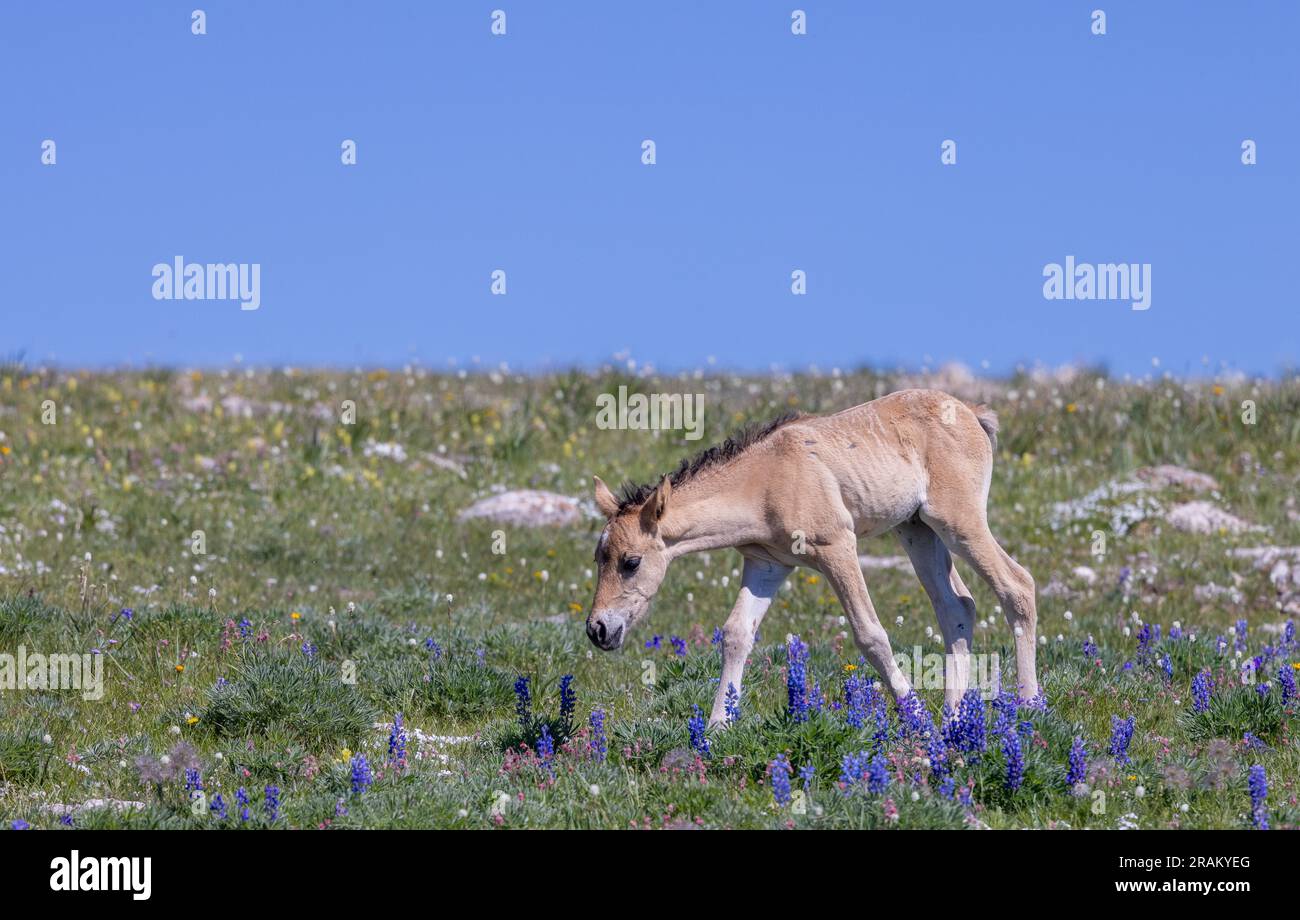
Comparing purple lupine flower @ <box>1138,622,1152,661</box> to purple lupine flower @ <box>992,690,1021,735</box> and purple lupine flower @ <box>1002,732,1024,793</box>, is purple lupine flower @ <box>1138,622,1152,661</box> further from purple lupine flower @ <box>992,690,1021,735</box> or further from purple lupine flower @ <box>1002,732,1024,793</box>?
purple lupine flower @ <box>1002,732,1024,793</box>

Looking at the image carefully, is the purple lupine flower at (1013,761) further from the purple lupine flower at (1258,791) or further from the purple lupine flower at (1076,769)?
the purple lupine flower at (1258,791)

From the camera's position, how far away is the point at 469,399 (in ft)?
79.8

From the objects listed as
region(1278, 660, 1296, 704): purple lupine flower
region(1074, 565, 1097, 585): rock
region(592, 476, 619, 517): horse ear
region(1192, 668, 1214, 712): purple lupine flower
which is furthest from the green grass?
region(592, 476, 619, 517): horse ear

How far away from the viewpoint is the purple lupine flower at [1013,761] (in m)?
7.37

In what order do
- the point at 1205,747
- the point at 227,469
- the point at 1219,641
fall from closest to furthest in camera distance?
the point at 1205,747 → the point at 1219,641 → the point at 227,469

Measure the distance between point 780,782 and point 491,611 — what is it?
7735 mm

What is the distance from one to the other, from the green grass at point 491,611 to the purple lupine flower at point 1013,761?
0.09 metres

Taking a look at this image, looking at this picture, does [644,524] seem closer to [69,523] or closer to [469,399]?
[69,523]

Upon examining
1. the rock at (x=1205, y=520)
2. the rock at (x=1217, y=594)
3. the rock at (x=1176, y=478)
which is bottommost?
the rock at (x=1217, y=594)

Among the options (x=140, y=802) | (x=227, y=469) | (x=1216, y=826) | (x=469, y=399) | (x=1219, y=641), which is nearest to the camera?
(x=1216, y=826)

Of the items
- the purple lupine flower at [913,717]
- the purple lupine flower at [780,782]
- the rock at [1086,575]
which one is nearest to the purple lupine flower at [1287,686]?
the purple lupine flower at [913,717]
